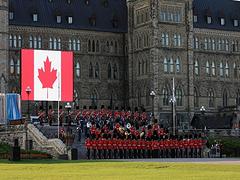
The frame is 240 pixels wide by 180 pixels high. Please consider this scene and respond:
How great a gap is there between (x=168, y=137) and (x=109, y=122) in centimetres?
946

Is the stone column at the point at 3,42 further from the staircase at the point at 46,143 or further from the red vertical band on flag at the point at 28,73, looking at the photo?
the staircase at the point at 46,143

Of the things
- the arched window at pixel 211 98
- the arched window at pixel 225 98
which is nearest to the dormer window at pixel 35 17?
the arched window at pixel 211 98

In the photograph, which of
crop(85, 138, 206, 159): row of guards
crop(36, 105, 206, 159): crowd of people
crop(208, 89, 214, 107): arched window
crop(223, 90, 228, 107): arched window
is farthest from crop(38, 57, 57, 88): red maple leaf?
crop(223, 90, 228, 107): arched window

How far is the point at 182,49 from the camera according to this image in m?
114

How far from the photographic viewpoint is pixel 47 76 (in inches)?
3548

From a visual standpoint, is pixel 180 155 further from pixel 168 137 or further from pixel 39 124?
pixel 39 124

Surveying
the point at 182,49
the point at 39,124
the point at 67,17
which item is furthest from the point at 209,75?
the point at 39,124

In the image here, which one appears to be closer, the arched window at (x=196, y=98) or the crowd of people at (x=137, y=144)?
the crowd of people at (x=137, y=144)

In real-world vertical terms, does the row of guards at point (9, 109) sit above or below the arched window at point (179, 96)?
below

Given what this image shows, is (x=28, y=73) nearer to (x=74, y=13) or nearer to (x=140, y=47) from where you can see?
(x=140, y=47)

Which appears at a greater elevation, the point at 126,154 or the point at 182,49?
the point at 182,49

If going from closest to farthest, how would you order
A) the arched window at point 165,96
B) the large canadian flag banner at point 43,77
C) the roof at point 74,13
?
1. the large canadian flag banner at point 43,77
2. the arched window at point 165,96
3. the roof at point 74,13

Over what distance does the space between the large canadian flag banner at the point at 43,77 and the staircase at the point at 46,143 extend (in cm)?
1489

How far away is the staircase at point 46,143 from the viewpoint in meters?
63.9
